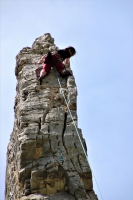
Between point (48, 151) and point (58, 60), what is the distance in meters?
5.12

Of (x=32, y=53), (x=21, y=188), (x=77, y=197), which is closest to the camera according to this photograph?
(x=77, y=197)

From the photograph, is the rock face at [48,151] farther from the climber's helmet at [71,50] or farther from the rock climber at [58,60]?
the climber's helmet at [71,50]

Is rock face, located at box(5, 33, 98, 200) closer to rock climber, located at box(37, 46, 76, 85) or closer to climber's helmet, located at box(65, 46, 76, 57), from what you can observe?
rock climber, located at box(37, 46, 76, 85)

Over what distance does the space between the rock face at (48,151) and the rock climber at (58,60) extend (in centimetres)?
63

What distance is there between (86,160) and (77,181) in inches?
37.0

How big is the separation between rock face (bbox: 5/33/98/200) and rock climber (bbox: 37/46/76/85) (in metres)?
0.63

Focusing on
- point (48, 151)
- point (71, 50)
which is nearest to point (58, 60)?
point (71, 50)

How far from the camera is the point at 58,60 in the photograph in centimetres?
1312

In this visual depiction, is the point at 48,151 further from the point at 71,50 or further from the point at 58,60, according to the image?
the point at 71,50

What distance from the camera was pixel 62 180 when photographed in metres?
8.76

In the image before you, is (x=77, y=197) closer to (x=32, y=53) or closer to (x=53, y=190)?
(x=53, y=190)

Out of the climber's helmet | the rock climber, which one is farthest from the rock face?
the climber's helmet

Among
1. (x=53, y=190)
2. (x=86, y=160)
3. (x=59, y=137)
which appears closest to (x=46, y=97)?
(x=59, y=137)

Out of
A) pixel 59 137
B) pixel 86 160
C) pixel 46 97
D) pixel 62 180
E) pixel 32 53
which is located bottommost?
pixel 62 180
